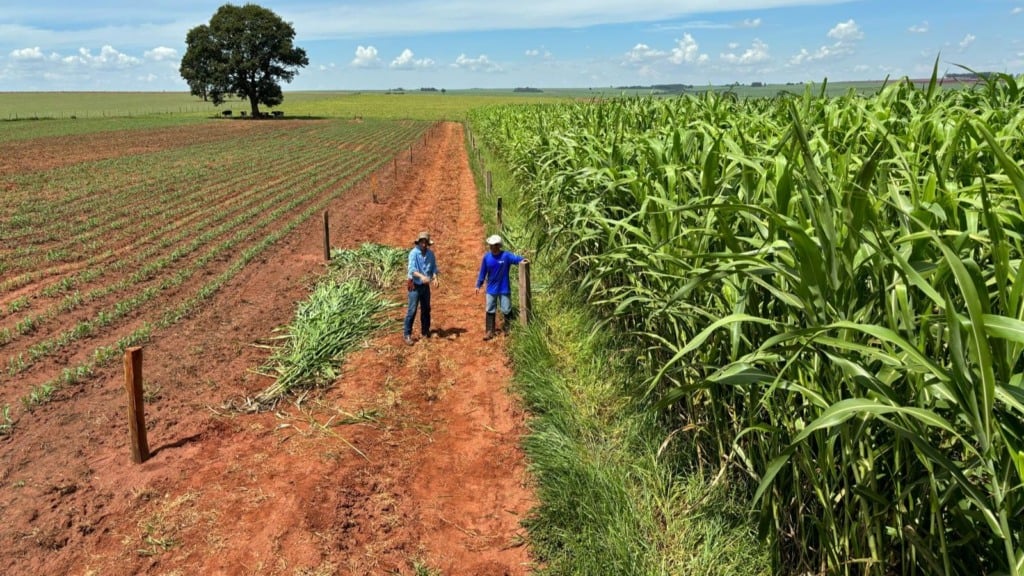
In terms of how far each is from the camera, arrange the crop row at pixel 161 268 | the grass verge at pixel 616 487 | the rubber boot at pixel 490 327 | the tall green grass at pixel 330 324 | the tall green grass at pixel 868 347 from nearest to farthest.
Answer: the tall green grass at pixel 868 347
the grass verge at pixel 616 487
the tall green grass at pixel 330 324
the crop row at pixel 161 268
the rubber boot at pixel 490 327

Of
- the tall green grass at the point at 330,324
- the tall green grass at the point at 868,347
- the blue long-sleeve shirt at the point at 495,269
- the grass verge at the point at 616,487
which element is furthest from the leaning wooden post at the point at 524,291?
the tall green grass at the point at 868,347

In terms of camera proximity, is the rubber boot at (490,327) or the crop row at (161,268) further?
the rubber boot at (490,327)

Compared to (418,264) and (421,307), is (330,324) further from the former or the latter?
(418,264)

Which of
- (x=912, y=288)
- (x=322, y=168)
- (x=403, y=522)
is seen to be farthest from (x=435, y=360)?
(x=322, y=168)

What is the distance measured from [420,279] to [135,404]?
10.9ft

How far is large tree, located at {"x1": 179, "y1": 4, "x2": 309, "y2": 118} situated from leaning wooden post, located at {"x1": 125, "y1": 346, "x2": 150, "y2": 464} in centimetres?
6882

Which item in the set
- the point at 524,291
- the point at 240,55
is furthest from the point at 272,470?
the point at 240,55

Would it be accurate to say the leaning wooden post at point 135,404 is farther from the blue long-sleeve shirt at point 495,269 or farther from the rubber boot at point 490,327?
the rubber boot at point 490,327

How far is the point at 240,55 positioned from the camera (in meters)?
65.4

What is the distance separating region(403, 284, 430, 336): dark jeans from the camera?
302 inches

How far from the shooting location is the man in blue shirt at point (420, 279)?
7.55m

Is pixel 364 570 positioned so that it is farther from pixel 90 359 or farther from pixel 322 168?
pixel 322 168

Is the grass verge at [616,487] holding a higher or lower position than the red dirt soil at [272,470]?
higher

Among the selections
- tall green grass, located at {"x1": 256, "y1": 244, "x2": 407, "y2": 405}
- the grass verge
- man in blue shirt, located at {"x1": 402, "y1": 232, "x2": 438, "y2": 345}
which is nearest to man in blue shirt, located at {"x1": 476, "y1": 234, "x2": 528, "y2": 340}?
man in blue shirt, located at {"x1": 402, "y1": 232, "x2": 438, "y2": 345}
